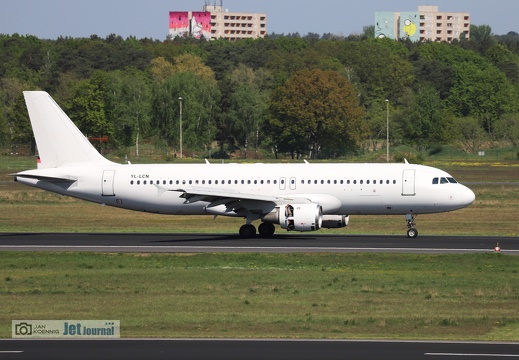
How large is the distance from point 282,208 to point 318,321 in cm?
2156

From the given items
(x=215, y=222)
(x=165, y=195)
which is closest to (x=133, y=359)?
(x=165, y=195)

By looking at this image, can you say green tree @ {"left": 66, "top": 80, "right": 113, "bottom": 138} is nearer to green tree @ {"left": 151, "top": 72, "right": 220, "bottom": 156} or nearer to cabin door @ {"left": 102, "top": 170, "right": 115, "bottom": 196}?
green tree @ {"left": 151, "top": 72, "right": 220, "bottom": 156}

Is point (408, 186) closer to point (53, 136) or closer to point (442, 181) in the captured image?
point (442, 181)

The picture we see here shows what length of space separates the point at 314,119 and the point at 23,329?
401ft

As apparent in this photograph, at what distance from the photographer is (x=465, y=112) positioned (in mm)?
190500

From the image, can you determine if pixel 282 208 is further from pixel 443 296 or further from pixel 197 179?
pixel 443 296

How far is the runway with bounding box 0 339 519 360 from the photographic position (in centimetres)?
2195

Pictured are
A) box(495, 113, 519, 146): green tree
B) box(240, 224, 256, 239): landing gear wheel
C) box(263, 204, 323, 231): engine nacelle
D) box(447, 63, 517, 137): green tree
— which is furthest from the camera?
box(447, 63, 517, 137): green tree

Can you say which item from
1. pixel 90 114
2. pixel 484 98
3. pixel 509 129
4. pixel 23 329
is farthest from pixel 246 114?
pixel 23 329

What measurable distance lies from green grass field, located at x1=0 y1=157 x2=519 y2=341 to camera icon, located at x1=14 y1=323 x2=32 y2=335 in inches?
11.9

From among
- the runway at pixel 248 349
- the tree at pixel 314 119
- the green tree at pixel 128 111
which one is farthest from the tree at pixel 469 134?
the runway at pixel 248 349

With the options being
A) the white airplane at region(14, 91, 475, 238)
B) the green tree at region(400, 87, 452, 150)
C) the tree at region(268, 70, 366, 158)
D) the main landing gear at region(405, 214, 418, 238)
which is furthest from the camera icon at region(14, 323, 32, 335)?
the green tree at region(400, 87, 452, 150)

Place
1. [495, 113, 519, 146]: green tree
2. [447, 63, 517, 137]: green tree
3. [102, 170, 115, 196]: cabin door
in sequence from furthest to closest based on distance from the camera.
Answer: [447, 63, 517, 137]: green tree, [495, 113, 519, 146]: green tree, [102, 170, 115, 196]: cabin door

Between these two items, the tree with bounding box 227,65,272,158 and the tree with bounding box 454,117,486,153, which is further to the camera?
the tree with bounding box 227,65,272,158
